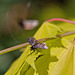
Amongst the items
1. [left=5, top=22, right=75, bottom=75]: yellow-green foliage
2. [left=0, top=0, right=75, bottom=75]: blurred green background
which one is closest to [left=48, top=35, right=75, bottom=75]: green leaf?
[left=5, top=22, right=75, bottom=75]: yellow-green foliage

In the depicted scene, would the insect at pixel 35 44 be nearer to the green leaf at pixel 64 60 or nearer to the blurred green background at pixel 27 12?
the green leaf at pixel 64 60

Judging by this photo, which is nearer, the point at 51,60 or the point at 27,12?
the point at 51,60

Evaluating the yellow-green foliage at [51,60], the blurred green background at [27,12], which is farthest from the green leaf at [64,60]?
the blurred green background at [27,12]

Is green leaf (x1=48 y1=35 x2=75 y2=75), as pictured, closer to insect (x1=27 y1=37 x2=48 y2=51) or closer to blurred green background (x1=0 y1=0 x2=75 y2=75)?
insect (x1=27 y1=37 x2=48 y2=51)

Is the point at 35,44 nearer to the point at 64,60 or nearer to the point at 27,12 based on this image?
the point at 64,60

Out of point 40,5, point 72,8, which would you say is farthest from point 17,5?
point 72,8

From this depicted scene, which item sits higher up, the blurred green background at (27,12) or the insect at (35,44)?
the insect at (35,44)

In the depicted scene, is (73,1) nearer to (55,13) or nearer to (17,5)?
(55,13)

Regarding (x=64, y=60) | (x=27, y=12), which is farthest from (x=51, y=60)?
(x=27, y=12)

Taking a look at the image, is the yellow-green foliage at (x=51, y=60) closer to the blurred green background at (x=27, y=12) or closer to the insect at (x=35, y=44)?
the insect at (x=35, y=44)

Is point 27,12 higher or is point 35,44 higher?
point 35,44

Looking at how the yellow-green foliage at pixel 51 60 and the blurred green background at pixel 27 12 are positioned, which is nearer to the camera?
the yellow-green foliage at pixel 51 60

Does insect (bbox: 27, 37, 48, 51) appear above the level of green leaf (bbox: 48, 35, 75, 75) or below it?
above
